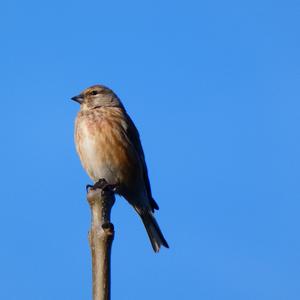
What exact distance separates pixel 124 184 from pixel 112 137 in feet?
2.15

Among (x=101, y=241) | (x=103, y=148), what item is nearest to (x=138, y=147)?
(x=103, y=148)

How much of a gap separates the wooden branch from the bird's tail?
16.4 feet

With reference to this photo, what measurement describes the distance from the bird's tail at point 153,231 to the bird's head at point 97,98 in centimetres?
161

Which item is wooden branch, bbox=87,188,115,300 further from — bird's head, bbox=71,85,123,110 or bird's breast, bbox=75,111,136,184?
bird's head, bbox=71,85,123,110

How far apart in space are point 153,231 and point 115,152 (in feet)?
3.85

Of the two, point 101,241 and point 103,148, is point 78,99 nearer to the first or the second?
point 103,148

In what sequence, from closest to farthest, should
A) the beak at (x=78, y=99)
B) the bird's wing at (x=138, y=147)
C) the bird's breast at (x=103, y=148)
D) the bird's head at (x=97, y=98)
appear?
the bird's breast at (x=103, y=148)
the bird's wing at (x=138, y=147)
the bird's head at (x=97, y=98)
the beak at (x=78, y=99)

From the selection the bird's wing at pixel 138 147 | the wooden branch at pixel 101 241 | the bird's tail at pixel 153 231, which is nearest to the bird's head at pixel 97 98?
the bird's wing at pixel 138 147

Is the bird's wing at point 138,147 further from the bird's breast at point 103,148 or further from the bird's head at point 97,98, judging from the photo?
the bird's head at point 97,98

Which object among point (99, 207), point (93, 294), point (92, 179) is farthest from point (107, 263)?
point (92, 179)

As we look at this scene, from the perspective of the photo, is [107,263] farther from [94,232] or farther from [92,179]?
[92,179]

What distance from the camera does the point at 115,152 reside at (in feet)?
27.3

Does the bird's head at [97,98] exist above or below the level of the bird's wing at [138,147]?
above

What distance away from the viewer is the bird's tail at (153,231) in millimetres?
8328
